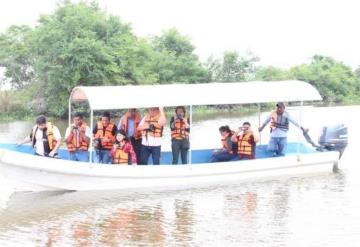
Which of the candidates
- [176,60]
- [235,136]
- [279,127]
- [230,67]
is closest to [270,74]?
[230,67]

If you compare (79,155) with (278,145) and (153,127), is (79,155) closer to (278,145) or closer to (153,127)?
(153,127)

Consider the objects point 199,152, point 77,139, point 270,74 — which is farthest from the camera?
point 270,74

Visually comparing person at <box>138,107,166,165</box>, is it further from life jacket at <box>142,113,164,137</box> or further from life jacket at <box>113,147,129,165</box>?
life jacket at <box>113,147,129,165</box>

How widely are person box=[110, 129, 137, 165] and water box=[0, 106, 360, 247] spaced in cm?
55

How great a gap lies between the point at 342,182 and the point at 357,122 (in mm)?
16817

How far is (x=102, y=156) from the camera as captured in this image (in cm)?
1201

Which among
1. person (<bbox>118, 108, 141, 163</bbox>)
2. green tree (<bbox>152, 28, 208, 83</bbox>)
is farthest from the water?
green tree (<bbox>152, 28, 208, 83</bbox>)

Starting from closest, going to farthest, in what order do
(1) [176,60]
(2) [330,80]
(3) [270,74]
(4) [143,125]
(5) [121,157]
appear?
(5) [121,157] < (4) [143,125] < (1) [176,60] < (3) [270,74] < (2) [330,80]

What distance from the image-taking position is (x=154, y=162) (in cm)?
1197

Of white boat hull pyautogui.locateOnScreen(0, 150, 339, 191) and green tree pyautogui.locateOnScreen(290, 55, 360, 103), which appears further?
green tree pyautogui.locateOnScreen(290, 55, 360, 103)

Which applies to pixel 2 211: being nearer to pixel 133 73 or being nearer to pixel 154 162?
pixel 154 162

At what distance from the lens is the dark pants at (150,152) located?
11.9 metres

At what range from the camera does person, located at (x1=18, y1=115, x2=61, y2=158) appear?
11148 mm

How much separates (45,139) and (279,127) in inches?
194
